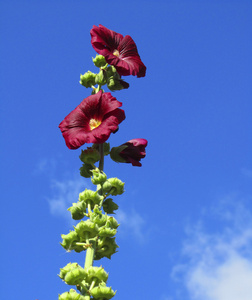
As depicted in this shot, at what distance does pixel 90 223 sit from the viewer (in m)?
3.42

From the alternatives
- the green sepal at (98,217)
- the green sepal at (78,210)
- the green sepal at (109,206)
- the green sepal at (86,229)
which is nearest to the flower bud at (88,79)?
the green sepal at (109,206)

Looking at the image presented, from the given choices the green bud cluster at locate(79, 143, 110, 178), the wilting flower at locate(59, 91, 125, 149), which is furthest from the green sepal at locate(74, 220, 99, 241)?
the wilting flower at locate(59, 91, 125, 149)

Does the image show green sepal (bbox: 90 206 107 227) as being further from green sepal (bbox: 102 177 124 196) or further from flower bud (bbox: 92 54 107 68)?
flower bud (bbox: 92 54 107 68)

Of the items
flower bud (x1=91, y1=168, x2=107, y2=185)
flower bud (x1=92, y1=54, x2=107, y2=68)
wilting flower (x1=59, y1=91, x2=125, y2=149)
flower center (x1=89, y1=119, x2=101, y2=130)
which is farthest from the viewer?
flower bud (x1=92, y1=54, x2=107, y2=68)

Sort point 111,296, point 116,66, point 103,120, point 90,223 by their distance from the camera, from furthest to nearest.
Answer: point 116,66 < point 103,120 < point 90,223 < point 111,296

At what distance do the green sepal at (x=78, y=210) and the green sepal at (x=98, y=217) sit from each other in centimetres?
16

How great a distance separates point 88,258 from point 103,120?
144 cm

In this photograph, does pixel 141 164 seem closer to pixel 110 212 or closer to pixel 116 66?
pixel 110 212

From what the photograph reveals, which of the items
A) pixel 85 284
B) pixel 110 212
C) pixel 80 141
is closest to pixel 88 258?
pixel 85 284

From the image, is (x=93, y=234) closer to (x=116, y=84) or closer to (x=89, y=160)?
(x=89, y=160)

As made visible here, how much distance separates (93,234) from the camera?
346 cm

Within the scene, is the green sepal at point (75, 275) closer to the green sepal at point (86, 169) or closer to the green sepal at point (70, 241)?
the green sepal at point (70, 241)

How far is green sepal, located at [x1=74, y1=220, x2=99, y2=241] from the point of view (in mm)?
3384

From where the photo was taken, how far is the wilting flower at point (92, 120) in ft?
12.9
